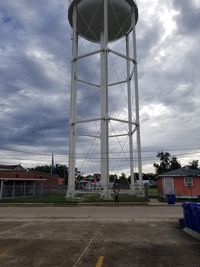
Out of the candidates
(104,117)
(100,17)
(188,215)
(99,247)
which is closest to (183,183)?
(104,117)

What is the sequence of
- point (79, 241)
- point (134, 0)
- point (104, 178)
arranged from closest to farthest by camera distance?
point (79, 241), point (104, 178), point (134, 0)

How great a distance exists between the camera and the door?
29039mm

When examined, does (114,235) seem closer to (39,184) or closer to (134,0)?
(134,0)

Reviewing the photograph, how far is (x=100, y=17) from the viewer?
2892cm

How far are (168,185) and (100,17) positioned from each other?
19.4 meters

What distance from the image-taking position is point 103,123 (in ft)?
84.9

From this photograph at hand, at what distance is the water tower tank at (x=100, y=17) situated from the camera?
2786 centimetres

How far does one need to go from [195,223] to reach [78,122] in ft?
61.8

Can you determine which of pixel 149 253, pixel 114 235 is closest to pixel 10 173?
pixel 114 235

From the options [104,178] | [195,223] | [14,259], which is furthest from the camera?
[104,178]

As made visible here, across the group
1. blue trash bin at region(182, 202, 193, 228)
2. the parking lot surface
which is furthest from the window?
blue trash bin at region(182, 202, 193, 228)

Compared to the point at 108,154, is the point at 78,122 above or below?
above

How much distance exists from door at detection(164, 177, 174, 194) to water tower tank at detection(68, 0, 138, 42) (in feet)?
57.1

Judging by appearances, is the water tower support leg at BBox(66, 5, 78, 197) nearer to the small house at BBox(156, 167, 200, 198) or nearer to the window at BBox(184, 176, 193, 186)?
the small house at BBox(156, 167, 200, 198)
